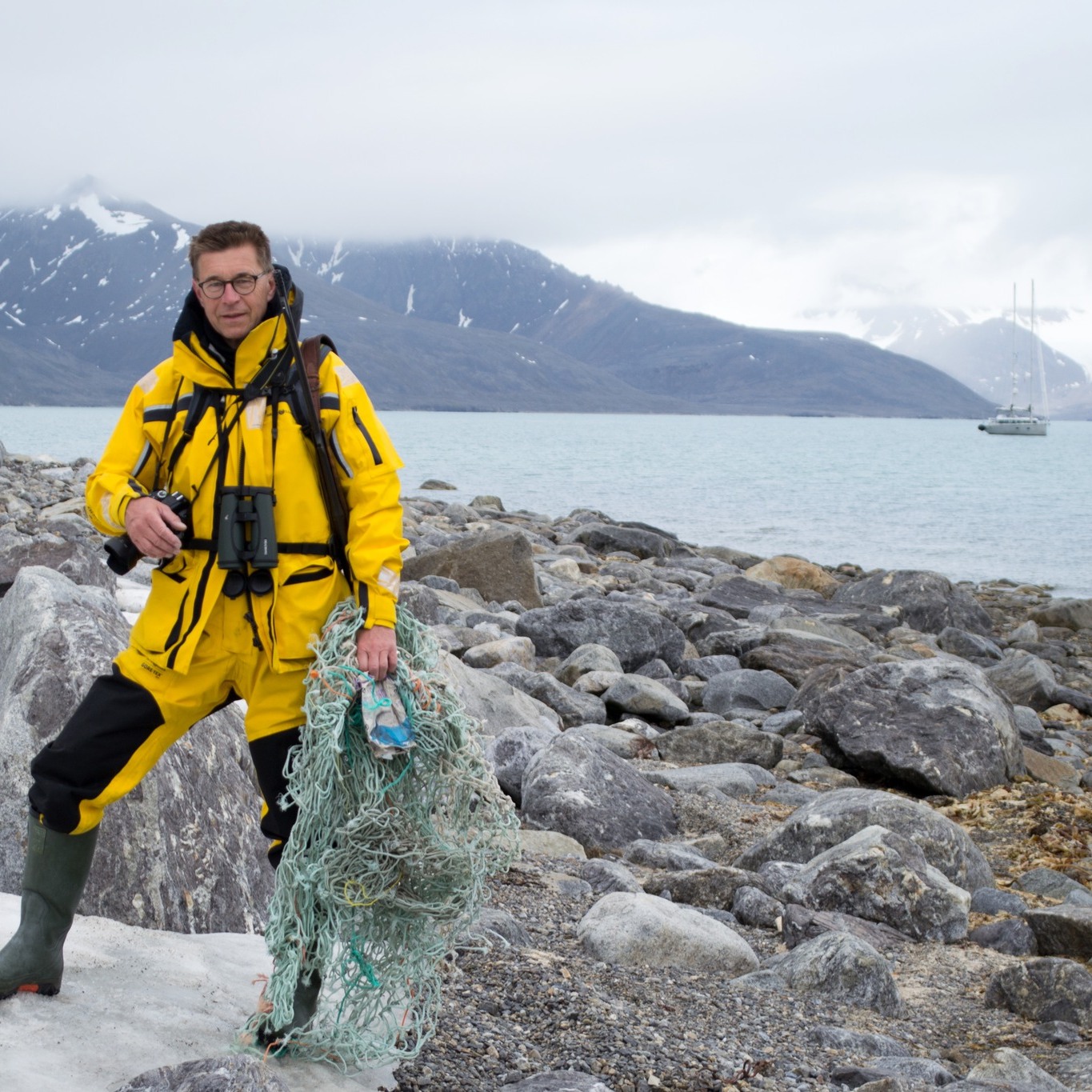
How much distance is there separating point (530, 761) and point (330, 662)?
4.38m

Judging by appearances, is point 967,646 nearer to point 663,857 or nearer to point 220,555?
point 663,857

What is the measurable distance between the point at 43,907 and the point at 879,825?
4.61 meters

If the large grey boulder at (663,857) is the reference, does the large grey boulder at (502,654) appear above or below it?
above

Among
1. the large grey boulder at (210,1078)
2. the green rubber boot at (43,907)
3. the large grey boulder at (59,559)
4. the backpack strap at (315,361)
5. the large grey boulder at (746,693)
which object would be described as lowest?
the large grey boulder at (746,693)

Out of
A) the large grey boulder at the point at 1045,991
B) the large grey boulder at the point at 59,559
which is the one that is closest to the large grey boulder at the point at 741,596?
the large grey boulder at the point at 59,559

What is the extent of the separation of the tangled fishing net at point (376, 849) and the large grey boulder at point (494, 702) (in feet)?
16.2

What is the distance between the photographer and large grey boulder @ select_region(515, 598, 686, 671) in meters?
13.0

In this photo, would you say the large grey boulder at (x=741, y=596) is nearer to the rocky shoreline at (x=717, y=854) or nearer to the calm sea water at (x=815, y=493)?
the rocky shoreline at (x=717, y=854)

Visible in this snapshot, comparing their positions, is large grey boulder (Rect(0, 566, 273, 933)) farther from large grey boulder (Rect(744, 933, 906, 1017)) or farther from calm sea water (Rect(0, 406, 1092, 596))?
calm sea water (Rect(0, 406, 1092, 596))

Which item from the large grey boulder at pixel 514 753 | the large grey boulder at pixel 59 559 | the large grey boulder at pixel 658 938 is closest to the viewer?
the large grey boulder at pixel 658 938

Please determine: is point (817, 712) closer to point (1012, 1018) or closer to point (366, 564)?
point (1012, 1018)

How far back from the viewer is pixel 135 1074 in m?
3.24

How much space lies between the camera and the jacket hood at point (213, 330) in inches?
137

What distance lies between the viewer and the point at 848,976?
5.04 metres
